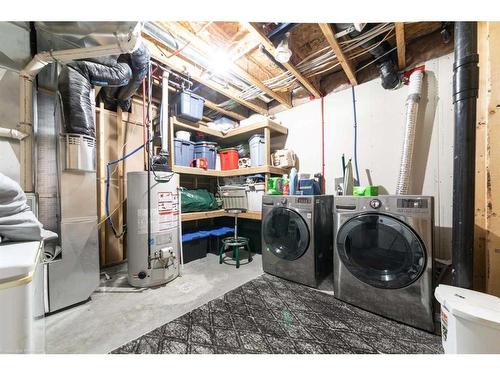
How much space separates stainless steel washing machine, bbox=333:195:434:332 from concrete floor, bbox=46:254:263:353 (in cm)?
101

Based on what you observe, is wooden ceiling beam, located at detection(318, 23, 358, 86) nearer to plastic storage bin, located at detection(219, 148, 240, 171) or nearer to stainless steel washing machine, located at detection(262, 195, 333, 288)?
stainless steel washing machine, located at detection(262, 195, 333, 288)

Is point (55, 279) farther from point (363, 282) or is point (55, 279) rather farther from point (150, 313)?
point (363, 282)

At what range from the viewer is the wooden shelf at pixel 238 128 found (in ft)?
7.98

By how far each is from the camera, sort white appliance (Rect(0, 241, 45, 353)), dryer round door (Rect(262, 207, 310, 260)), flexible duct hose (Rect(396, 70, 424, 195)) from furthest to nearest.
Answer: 1. dryer round door (Rect(262, 207, 310, 260))
2. flexible duct hose (Rect(396, 70, 424, 195))
3. white appliance (Rect(0, 241, 45, 353))

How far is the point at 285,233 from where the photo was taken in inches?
79.5

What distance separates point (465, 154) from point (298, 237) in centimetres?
136

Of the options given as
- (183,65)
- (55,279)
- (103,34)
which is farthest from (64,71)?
(55,279)

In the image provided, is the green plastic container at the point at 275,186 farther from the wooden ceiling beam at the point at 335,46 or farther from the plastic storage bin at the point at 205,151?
the wooden ceiling beam at the point at 335,46

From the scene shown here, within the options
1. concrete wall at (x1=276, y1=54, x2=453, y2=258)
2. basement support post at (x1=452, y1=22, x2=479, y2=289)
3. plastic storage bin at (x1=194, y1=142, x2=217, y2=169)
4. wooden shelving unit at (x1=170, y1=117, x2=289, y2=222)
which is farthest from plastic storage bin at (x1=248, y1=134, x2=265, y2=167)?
basement support post at (x1=452, y1=22, x2=479, y2=289)

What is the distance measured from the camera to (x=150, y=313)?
1.41 metres

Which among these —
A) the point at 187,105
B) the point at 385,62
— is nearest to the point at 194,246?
the point at 187,105

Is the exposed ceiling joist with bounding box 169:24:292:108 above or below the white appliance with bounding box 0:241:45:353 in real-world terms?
above

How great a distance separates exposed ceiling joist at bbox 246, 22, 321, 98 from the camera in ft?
4.69
